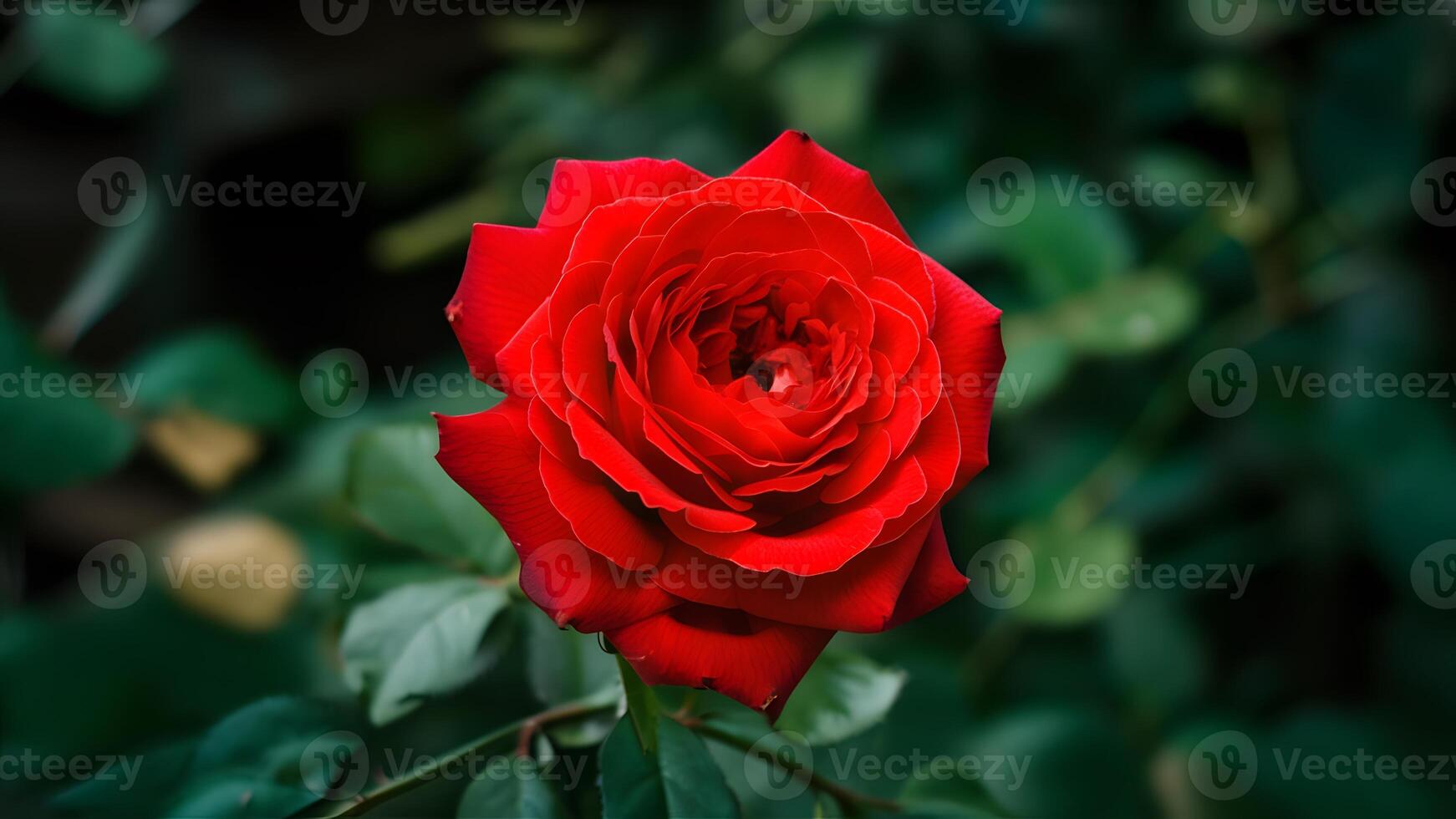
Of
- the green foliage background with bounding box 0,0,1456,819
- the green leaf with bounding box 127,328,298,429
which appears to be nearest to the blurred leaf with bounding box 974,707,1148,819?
the green foliage background with bounding box 0,0,1456,819

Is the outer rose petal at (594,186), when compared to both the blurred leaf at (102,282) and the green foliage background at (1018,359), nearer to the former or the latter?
the green foliage background at (1018,359)

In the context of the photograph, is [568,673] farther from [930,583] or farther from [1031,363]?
[1031,363]

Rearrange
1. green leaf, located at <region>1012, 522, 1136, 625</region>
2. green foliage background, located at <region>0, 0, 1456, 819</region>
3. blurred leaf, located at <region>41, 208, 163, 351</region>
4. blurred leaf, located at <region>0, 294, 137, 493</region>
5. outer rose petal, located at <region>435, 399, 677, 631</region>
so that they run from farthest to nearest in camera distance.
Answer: blurred leaf, located at <region>41, 208, 163, 351</region> → green leaf, located at <region>1012, 522, 1136, 625</region> → green foliage background, located at <region>0, 0, 1456, 819</region> → blurred leaf, located at <region>0, 294, 137, 493</region> → outer rose petal, located at <region>435, 399, 677, 631</region>

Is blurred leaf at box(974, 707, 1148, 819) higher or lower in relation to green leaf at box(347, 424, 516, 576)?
lower

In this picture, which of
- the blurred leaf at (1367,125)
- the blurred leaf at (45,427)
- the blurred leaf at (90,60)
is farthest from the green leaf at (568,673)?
the blurred leaf at (1367,125)

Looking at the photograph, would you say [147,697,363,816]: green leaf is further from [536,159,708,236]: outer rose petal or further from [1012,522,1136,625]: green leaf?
[1012,522,1136,625]: green leaf

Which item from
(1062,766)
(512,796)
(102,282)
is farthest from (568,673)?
(102,282)

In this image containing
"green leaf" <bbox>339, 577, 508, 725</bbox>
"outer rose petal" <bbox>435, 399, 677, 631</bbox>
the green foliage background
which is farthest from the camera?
the green foliage background

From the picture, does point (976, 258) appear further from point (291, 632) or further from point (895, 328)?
point (291, 632)

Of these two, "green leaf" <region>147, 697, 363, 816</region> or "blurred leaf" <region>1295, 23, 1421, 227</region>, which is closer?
"green leaf" <region>147, 697, 363, 816</region>
